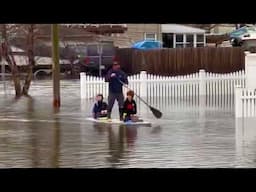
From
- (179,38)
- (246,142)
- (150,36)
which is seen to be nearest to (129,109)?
(246,142)

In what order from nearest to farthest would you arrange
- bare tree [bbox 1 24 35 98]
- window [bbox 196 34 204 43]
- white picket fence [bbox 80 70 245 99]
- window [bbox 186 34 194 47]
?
white picket fence [bbox 80 70 245 99] → bare tree [bbox 1 24 35 98] → window [bbox 186 34 194 47] → window [bbox 196 34 204 43]

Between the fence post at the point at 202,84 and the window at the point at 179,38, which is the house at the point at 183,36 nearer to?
the window at the point at 179,38

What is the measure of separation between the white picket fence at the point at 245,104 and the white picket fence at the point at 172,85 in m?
8.09

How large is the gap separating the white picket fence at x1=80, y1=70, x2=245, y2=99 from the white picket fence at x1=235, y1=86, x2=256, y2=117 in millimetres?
8093

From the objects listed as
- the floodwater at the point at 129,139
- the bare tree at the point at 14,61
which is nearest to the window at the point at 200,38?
the bare tree at the point at 14,61

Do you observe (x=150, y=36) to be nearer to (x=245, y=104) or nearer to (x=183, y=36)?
(x=183, y=36)

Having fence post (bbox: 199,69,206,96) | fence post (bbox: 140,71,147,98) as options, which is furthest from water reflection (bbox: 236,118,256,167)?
fence post (bbox: 199,69,206,96)

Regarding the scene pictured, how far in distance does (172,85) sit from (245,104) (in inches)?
345

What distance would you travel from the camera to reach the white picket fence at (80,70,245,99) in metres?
26.5

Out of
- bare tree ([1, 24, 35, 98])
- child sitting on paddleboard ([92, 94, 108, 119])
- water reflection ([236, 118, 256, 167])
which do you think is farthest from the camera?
bare tree ([1, 24, 35, 98])

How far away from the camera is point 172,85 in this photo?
27328 millimetres

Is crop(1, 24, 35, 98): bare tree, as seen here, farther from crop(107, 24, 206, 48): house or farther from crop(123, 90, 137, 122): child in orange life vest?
crop(107, 24, 206, 48): house
